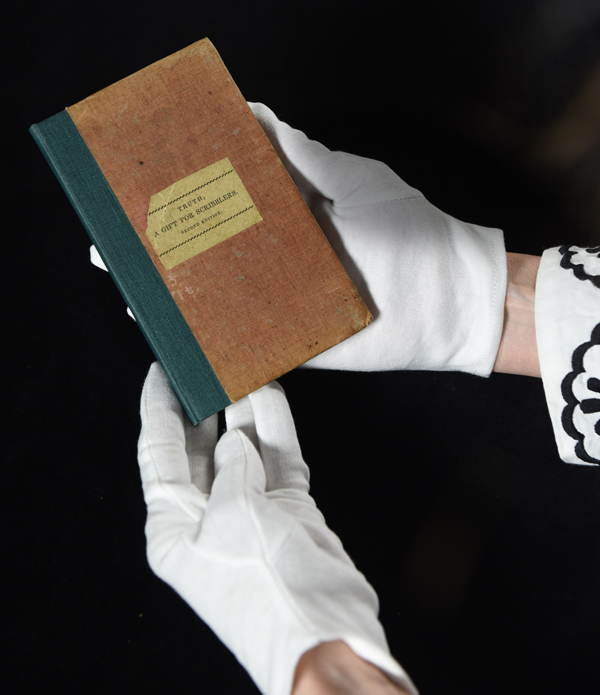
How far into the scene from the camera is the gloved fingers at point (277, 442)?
2.16 ft

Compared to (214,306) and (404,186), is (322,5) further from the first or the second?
(214,306)

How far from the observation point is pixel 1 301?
90 centimetres

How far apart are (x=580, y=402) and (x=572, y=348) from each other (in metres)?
0.07

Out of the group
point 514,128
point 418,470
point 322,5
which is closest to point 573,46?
point 514,128

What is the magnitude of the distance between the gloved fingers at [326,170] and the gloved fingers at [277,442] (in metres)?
0.31

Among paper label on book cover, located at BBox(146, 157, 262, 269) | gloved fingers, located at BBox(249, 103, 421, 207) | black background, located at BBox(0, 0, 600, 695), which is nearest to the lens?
paper label on book cover, located at BBox(146, 157, 262, 269)

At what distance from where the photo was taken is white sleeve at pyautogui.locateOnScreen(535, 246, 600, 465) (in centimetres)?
63

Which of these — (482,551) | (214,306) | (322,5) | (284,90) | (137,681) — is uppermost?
(322,5)

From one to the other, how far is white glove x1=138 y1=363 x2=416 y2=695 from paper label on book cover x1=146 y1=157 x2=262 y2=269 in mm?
188

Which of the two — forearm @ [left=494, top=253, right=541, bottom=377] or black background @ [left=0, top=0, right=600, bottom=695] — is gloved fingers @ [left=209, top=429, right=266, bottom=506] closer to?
black background @ [left=0, top=0, right=600, bottom=695]

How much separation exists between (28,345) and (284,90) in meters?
0.69

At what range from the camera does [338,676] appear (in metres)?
0.47

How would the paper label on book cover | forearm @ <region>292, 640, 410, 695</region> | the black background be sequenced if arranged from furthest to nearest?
1. the black background
2. the paper label on book cover
3. forearm @ <region>292, 640, 410, 695</region>

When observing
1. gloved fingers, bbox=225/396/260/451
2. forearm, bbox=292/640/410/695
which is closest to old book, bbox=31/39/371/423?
gloved fingers, bbox=225/396/260/451
